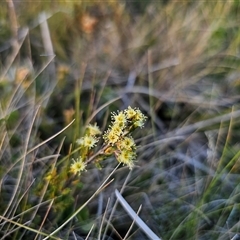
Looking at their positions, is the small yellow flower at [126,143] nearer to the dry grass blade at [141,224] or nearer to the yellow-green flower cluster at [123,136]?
the yellow-green flower cluster at [123,136]

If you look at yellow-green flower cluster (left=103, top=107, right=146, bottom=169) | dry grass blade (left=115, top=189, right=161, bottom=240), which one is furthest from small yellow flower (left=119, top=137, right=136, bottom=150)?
dry grass blade (left=115, top=189, right=161, bottom=240)

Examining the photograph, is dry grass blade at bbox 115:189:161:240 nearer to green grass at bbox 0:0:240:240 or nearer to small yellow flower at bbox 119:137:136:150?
green grass at bbox 0:0:240:240

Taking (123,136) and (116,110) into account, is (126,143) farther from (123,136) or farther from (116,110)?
(116,110)

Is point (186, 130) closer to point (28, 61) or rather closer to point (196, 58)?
point (196, 58)

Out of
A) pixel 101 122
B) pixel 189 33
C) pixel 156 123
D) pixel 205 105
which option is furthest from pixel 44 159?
pixel 189 33

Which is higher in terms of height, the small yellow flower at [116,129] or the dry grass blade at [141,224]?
the small yellow flower at [116,129]

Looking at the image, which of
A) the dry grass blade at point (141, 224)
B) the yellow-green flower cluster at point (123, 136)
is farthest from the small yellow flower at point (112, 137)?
the dry grass blade at point (141, 224)

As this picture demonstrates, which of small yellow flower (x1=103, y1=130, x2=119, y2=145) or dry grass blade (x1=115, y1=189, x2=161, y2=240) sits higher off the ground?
small yellow flower (x1=103, y1=130, x2=119, y2=145)

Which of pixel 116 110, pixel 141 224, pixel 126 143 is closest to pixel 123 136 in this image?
pixel 126 143
